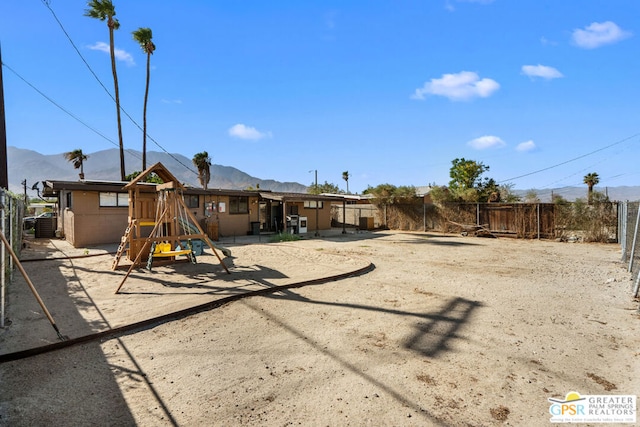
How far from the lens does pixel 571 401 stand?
2906mm

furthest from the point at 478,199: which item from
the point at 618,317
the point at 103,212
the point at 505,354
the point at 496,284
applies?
the point at 103,212

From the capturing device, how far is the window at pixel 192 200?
1625 cm

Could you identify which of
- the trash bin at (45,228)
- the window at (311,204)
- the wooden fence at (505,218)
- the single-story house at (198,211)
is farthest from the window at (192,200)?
the wooden fence at (505,218)

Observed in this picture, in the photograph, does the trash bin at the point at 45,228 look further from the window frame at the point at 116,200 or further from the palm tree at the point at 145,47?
the palm tree at the point at 145,47

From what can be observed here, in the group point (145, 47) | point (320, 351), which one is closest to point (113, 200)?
→ point (320, 351)

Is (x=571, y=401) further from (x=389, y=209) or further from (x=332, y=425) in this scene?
(x=389, y=209)

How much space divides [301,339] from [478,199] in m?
19.7

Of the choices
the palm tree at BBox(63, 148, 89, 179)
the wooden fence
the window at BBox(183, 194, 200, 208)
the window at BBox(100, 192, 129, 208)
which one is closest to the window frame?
the window at BBox(100, 192, 129, 208)

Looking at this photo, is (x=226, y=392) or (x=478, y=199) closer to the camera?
(x=226, y=392)

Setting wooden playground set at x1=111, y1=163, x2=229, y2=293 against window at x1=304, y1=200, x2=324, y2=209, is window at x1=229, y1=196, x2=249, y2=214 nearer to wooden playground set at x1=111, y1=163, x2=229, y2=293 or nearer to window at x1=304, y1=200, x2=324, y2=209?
window at x1=304, y1=200, x2=324, y2=209

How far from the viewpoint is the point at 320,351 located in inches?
152

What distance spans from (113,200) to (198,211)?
3.68 meters

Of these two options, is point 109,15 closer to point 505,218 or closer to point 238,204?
point 238,204

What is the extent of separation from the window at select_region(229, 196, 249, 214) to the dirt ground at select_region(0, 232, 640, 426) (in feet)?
35.2
